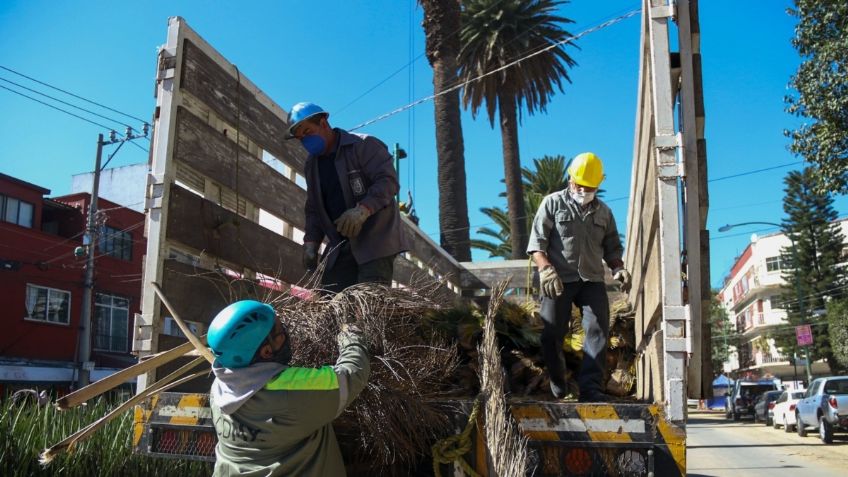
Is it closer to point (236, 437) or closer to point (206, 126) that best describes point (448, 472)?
point (236, 437)

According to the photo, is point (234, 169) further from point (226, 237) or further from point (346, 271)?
point (346, 271)

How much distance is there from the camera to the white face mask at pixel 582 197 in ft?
13.3

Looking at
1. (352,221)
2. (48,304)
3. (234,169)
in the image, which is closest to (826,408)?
(352,221)

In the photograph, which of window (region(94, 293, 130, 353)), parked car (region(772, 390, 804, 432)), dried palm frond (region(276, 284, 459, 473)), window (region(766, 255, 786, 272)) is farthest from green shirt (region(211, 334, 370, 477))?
window (region(766, 255, 786, 272))

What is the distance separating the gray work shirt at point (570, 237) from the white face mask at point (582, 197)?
4 centimetres

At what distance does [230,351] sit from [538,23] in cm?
2288

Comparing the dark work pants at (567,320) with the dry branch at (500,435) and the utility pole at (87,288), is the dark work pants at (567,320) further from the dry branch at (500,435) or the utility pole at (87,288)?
the utility pole at (87,288)

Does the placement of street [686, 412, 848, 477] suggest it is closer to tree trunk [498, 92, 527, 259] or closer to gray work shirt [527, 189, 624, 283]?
tree trunk [498, 92, 527, 259]

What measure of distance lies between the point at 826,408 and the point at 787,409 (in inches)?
191

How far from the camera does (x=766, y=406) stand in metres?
27.4

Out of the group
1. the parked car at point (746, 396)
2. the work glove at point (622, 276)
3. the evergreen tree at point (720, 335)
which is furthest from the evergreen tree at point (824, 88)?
the evergreen tree at point (720, 335)

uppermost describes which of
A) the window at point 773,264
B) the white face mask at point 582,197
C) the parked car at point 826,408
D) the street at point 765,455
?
the window at point 773,264

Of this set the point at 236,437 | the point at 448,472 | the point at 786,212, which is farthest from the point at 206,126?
the point at 786,212

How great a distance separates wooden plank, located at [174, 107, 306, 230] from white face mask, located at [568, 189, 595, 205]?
2.04 metres
